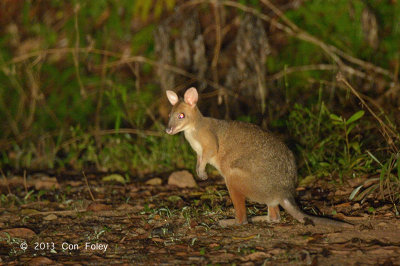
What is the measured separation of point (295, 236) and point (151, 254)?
44.5 inches

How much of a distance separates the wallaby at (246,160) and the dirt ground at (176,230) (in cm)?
18

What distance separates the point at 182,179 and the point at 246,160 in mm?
1613

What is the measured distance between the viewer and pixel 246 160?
4832mm

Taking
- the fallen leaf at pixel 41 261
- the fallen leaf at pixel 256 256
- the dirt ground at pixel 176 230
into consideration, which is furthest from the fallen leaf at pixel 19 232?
the fallen leaf at pixel 256 256

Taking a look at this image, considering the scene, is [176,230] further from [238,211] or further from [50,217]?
[50,217]

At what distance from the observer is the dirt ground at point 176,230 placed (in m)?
3.93

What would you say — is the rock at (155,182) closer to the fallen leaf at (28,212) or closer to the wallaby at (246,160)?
the wallaby at (246,160)

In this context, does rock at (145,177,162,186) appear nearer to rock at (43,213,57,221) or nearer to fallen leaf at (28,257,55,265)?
rock at (43,213,57,221)

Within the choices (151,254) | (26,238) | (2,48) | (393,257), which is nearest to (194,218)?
(151,254)

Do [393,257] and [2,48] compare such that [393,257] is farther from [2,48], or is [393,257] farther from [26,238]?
[2,48]

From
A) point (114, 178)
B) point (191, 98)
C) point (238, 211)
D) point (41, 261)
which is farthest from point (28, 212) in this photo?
point (238, 211)

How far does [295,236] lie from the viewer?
169 inches

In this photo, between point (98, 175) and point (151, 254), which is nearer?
point (151, 254)

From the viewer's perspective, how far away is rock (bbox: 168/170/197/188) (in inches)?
246
